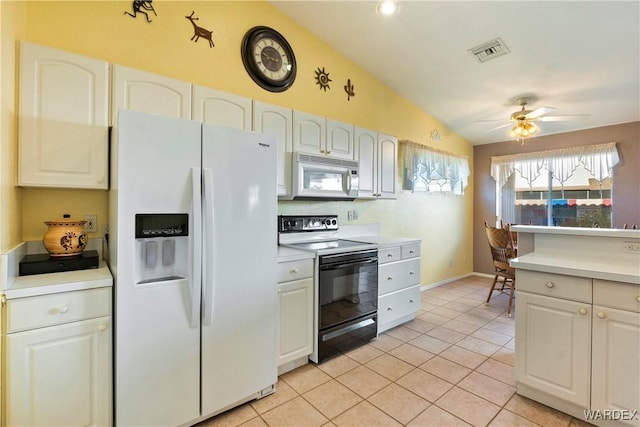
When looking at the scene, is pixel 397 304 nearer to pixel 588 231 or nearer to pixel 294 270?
pixel 294 270

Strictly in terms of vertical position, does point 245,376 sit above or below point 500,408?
above

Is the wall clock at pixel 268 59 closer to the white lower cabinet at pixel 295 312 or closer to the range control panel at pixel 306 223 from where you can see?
the range control panel at pixel 306 223

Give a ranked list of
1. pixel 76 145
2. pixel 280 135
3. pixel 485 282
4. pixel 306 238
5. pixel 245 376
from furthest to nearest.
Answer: pixel 485 282 < pixel 306 238 < pixel 280 135 < pixel 245 376 < pixel 76 145

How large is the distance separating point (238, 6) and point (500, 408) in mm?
3757

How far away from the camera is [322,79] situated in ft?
10.9

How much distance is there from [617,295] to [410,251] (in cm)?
180

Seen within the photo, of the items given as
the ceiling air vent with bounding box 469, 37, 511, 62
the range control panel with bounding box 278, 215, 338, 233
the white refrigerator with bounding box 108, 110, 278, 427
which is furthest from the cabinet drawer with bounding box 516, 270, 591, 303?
the ceiling air vent with bounding box 469, 37, 511, 62

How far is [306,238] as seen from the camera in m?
3.10

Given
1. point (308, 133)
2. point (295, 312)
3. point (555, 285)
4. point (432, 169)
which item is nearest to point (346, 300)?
point (295, 312)

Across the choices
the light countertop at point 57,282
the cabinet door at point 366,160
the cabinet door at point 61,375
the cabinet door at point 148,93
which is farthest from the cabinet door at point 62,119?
the cabinet door at point 366,160

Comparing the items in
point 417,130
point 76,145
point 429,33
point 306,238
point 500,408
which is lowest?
point 500,408

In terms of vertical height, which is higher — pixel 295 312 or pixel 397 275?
pixel 397 275

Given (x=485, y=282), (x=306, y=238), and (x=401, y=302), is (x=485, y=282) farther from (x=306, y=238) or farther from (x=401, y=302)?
(x=306, y=238)

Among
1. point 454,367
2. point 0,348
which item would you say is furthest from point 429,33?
point 0,348
